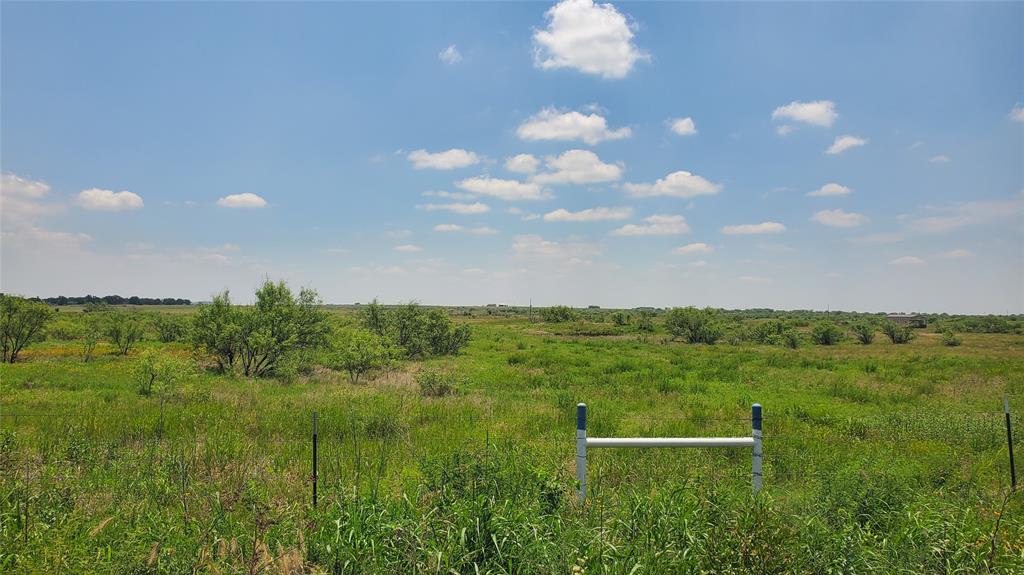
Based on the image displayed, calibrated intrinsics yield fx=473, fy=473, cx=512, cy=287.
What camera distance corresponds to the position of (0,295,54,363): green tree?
26.9 m

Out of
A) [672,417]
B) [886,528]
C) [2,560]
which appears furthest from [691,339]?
[2,560]

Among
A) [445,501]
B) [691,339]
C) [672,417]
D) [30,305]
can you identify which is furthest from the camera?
[691,339]

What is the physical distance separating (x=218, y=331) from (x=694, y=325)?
133 feet

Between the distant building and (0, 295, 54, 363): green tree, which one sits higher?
(0, 295, 54, 363): green tree

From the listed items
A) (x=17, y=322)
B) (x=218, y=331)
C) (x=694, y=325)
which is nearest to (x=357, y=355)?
(x=218, y=331)

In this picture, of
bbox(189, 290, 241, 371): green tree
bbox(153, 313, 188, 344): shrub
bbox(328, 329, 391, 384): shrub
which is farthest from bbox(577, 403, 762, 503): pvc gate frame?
bbox(153, 313, 188, 344): shrub

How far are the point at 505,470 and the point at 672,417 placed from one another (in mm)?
9563

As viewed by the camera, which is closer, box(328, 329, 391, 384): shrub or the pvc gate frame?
the pvc gate frame

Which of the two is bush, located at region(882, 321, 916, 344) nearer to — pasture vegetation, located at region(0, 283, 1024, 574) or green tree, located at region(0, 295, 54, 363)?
pasture vegetation, located at region(0, 283, 1024, 574)

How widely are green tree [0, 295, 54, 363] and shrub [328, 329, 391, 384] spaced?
19999 mm

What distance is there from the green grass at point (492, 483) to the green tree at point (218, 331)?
17.4 ft

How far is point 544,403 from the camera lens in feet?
50.9

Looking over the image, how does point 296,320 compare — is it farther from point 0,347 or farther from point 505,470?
point 505,470

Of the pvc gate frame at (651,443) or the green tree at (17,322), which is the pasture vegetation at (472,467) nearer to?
the pvc gate frame at (651,443)
